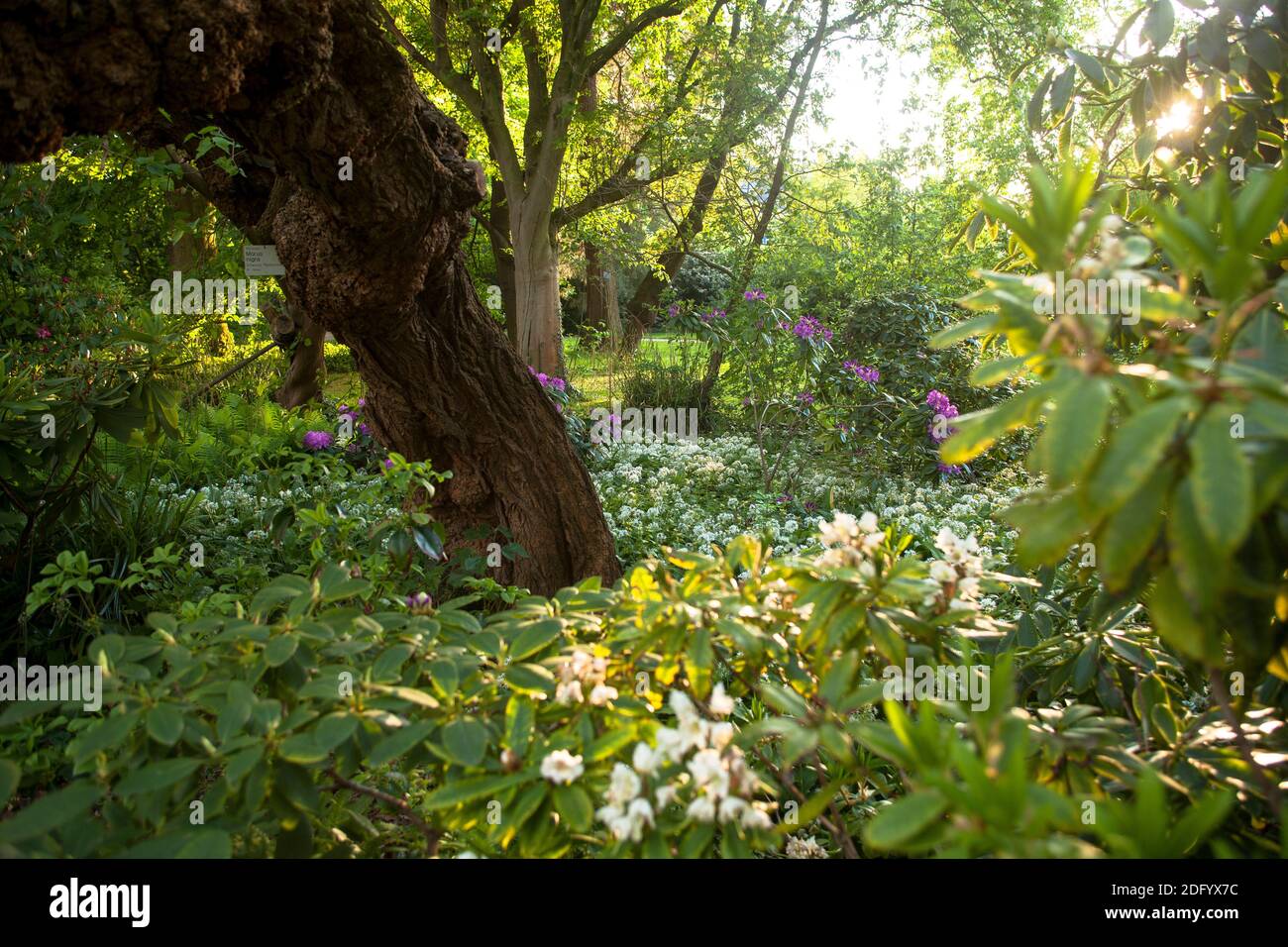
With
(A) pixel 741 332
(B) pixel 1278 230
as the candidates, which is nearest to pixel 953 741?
(B) pixel 1278 230

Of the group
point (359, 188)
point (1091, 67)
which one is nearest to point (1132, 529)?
point (1091, 67)

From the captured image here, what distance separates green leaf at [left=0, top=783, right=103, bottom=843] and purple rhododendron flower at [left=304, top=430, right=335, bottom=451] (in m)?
5.01

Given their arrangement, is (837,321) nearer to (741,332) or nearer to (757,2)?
(741,332)

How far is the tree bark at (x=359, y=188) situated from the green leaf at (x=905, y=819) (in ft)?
6.28

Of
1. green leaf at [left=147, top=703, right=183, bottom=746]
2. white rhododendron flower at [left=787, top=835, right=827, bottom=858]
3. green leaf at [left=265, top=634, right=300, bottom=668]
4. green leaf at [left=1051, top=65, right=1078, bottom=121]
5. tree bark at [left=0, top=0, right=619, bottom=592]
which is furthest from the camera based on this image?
green leaf at [left=1051, top=65, right=1078, bottom=121]

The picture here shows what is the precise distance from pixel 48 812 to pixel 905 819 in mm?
989

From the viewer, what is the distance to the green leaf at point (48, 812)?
3.15 ft

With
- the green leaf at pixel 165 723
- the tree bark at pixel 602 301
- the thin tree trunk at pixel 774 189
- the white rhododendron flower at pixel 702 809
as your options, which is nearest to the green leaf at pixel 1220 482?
the white rhododendron flower at pixel 702 809

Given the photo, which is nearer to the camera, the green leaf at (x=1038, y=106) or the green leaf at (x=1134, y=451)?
the green leaf at (x=1134, y=451)

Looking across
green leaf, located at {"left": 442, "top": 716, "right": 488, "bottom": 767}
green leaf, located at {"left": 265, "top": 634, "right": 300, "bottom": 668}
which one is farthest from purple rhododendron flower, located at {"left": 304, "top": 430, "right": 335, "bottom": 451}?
green leaf, located at {"left": 442, "top": 716, "right": 488, "bottom": 767}

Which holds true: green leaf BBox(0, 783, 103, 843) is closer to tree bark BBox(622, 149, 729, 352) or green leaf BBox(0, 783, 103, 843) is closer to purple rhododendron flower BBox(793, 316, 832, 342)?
purple rhododendron flower BBox(793, 316, 832, 342)

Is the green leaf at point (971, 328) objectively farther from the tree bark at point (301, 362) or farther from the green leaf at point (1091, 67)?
the tree bark at point (301, 362)

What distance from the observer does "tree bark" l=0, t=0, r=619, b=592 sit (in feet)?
5.78

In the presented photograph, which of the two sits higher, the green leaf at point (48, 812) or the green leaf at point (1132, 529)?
the green leaf at point (1132, 529)
